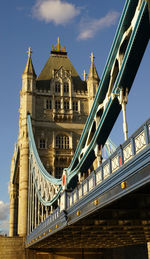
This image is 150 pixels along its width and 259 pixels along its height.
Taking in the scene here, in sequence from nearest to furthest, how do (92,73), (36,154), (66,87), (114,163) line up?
(114,163) < (36,154) < (92,73) < (66,87)

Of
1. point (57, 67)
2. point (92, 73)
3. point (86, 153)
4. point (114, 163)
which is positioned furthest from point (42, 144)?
point (114, 163)

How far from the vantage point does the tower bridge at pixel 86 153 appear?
44.2ft

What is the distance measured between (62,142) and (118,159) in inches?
1361

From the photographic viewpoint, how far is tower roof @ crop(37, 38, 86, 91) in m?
52.5

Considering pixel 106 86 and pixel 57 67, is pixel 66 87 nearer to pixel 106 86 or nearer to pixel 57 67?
pixel 57 67

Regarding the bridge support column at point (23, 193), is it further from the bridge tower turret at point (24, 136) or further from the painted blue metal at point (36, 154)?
the painted blue metal at point (36, 154)

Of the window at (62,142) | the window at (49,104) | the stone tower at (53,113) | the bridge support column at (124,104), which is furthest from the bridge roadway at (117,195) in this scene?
the window at (49,104)

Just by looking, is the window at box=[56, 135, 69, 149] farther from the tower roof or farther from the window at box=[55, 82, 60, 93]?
the tower roof

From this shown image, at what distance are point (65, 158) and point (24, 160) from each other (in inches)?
205

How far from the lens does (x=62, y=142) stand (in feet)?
155

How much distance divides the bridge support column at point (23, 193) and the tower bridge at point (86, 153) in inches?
4.3

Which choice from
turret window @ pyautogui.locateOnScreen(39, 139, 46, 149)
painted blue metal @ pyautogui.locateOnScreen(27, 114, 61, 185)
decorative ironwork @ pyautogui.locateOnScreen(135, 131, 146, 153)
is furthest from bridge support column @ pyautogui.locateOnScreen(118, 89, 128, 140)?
turret window @ pyautogui.locateOnScreen(39, 139, 46, 149)

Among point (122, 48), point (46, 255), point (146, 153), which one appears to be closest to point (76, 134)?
point (46, 255)

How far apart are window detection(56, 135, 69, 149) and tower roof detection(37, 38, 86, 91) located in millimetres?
8538
